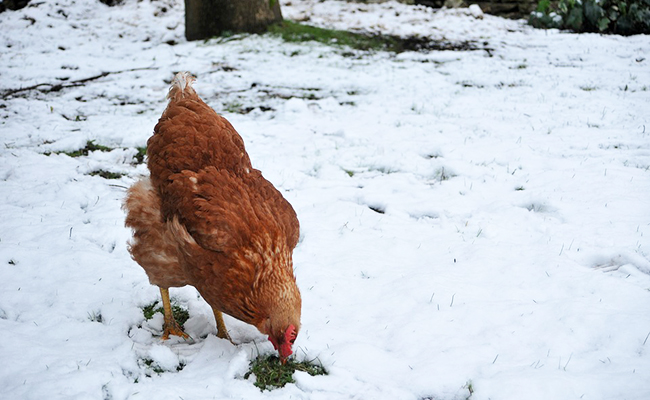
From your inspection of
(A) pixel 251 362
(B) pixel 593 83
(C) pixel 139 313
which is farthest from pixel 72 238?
(B) pixel 593 83

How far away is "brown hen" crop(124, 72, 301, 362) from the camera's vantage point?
7.71 ft

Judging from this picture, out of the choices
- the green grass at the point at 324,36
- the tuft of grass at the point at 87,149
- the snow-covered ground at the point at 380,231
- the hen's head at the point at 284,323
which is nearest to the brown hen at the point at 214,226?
the hen's head at the point at 284,323

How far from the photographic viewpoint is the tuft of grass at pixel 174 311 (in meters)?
2.99

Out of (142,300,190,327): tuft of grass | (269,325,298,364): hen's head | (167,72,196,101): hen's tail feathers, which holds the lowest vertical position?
(142,300,190,327): tuft of grass

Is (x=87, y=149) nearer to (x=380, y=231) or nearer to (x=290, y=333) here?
(x=380, y=231)

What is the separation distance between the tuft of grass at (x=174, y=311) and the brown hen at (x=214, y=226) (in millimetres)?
176

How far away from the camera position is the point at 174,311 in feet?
10.0

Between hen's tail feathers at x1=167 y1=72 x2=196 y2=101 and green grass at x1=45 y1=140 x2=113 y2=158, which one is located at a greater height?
hen's tail feathers at x1=167 y1=72 x2=196 y2=101

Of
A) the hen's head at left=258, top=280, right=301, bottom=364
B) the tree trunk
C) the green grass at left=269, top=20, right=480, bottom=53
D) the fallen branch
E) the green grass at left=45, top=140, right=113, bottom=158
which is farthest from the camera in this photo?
the green grass at left=269, top=20, right=480, bottom=53

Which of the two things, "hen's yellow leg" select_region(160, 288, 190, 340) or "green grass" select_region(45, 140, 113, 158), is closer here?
"hen's yellow leg" select_region(160, 288, 190, 340)

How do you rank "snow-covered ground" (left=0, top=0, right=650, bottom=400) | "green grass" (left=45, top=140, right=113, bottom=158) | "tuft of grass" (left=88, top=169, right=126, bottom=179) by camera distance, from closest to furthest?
"snow-covered ground" (left=0, top=0, right=650, bottom=400) → "tuft of grass" (left=88, top=169, right=126, bottom=179) → "green grass" (left=45, top=140, right=113, bottom=158)

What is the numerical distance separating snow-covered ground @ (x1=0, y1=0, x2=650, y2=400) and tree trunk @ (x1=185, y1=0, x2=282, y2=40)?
1.77m

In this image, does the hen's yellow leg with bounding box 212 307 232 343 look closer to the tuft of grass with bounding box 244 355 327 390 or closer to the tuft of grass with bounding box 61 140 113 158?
the tuft of grass with bounding box 244 355 327 390

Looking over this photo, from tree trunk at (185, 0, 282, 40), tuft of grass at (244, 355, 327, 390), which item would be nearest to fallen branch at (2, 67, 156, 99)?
tree trunk at (185, 0, 282, 40)
